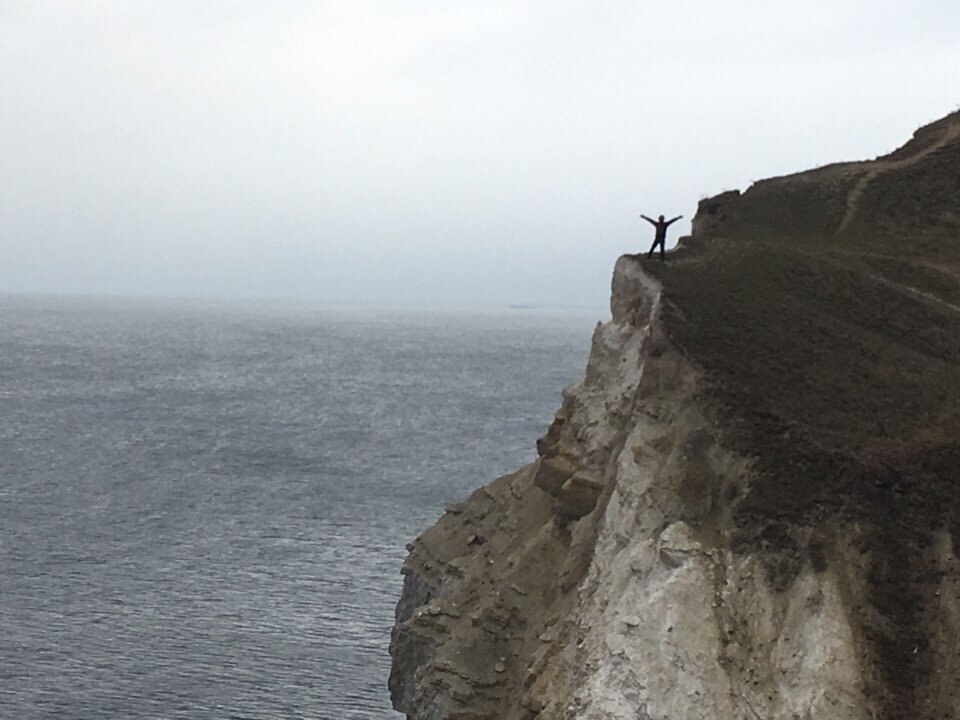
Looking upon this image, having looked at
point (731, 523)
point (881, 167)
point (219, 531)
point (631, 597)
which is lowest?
point (219, 531)

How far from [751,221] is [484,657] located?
22.4m

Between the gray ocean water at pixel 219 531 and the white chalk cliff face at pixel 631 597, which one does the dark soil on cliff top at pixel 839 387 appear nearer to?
the white chalk cliff face at pixel 631 597

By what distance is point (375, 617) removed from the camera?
158 feet

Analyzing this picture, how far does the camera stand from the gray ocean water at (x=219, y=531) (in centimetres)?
4119

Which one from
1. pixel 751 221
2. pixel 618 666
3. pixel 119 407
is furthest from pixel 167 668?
pixel 119 407

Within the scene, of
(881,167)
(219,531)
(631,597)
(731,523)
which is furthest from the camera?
(219,531)

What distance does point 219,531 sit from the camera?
200 feet

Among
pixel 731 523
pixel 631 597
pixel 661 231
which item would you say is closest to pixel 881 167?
pixel 661 231

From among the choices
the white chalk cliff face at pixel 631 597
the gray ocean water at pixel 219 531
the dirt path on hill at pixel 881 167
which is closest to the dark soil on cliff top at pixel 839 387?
the white chalk cliff face at pixel 631 597

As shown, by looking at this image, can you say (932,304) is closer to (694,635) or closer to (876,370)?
(876,370)

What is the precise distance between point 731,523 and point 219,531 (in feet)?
152

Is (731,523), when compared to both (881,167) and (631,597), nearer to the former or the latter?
(631,597)

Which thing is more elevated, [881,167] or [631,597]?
[881,167]

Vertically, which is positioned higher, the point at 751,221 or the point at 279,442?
the point at 751,221
